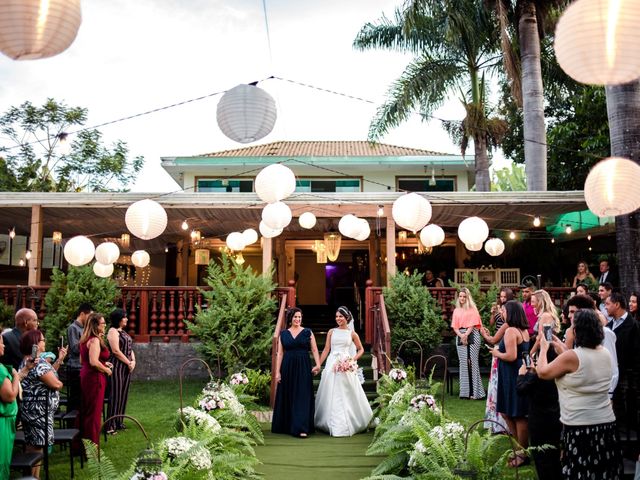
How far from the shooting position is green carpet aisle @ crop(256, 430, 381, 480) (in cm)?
611

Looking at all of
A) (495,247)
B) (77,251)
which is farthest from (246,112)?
(495,247)

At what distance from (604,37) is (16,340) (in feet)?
21.3

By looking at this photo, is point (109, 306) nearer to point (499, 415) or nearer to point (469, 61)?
point (499, 415)

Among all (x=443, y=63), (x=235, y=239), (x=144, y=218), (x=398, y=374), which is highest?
(x=443, y=63)

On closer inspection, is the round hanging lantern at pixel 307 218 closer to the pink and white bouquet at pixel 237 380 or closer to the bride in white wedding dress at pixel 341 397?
the bride in white wedding dress at pixel 341 397

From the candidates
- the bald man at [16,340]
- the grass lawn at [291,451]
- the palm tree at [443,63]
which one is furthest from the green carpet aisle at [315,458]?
the palm tree at [443,63]

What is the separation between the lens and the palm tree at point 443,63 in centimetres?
1659

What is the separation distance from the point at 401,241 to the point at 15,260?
14.6 m

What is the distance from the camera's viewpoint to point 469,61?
17.8 metres

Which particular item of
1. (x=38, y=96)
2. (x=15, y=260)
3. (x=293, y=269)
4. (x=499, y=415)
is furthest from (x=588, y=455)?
(x=38, y=96)

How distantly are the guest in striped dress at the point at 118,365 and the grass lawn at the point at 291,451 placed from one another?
12.8 inches

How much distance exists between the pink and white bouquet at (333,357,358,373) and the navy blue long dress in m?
0.40

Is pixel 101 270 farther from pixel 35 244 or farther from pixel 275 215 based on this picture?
pixel 275 215

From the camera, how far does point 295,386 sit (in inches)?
320
